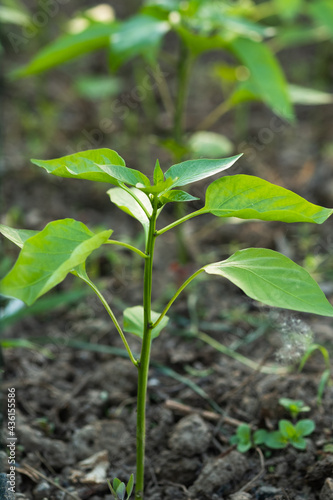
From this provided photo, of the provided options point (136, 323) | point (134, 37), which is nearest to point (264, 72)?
point (134, 37)

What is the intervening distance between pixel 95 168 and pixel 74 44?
0.98 m

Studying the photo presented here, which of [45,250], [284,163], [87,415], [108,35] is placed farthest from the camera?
[284,163]

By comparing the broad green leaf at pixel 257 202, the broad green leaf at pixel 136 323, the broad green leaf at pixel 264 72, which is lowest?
the broad green leaf at pixel 136 323

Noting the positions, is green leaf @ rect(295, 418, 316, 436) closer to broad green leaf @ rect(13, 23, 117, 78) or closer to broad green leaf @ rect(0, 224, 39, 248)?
broad green leaf @ rect(0, 224, 39, 248)

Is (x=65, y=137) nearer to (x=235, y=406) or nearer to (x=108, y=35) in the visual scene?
(x=108, y=35)

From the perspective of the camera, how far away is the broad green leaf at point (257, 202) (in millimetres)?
691

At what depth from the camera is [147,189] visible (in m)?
0.70

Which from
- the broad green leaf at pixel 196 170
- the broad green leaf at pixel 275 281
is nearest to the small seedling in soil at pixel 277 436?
the broad green leaf at pixel 275 281

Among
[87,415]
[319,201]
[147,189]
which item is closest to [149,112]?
[319,201]

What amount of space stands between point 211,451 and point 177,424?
0.09 metres

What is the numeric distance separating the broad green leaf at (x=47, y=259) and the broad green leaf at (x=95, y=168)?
0.08 m

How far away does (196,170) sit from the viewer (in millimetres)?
747

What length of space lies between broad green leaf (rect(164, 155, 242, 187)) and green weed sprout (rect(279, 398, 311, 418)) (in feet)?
1.74

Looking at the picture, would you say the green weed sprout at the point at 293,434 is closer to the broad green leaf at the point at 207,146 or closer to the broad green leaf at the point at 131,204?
the broad green leaf at the point at 131,204
